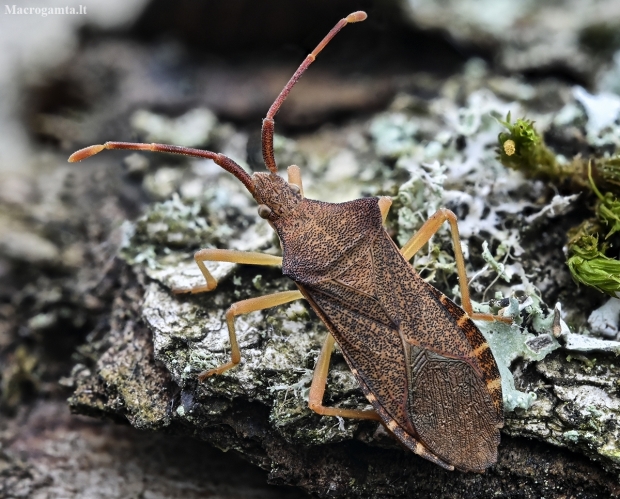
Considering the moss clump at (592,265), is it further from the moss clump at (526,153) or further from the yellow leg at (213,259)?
the yellow leg at (213,259)

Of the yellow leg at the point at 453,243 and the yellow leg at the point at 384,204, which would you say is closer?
the yellow leg at the point at 453,243

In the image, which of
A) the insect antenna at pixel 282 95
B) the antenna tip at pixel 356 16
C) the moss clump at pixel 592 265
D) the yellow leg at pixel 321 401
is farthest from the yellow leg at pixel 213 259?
the moss clump at pixel 592 265

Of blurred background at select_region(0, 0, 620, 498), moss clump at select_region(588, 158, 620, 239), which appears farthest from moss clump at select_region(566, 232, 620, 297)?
blurred background at select_region(0, 0, 620, 498)

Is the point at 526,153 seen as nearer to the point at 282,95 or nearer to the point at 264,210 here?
the point at 282,95

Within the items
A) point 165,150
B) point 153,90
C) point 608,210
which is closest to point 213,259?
point 165,150

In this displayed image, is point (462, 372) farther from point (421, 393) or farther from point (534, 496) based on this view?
point (534, 496)

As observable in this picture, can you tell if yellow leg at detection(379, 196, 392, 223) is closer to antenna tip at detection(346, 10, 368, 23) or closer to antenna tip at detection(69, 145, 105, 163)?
antenna tip at detection(346, 10, 368, 23)

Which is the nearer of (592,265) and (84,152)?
(592,265)

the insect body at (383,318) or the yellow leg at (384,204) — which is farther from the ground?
the yellow leg at (384,204)
